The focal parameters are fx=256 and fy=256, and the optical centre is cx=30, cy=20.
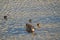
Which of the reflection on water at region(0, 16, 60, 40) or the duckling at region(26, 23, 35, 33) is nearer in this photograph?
the reflection on water at region(0, 16, 60, 40)

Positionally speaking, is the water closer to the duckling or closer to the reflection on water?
the reflection on water

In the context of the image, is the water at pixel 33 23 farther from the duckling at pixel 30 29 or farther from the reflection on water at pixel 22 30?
the duckling at pixel 30 29

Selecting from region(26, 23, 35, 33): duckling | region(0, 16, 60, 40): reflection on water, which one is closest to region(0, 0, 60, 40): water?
region(0, 16, 60, 40): reflection on water

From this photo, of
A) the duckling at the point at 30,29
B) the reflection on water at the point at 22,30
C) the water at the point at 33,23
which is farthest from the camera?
the duckling at the point at 30,29

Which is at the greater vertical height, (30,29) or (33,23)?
(33,23)

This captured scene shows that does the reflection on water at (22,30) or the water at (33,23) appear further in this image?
the reflection on water at (22,30)

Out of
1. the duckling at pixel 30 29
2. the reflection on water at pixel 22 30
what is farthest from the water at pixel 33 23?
the duckling at pixel 30 29

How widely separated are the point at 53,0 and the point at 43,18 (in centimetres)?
1223

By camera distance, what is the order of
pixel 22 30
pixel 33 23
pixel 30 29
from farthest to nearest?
1. pixel 33 23
2. pixel 22 30
3. pixel 30 29

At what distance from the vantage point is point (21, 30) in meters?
18.2

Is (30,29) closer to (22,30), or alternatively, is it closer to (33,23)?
(22,30)

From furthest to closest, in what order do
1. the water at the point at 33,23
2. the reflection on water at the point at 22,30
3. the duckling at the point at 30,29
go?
the duckling at the point at 30,29, the reflection on water at the point at 22,30, the water at the point at 33,23

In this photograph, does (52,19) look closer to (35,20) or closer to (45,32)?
(35,20)

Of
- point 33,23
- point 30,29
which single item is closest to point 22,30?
point 30,29
